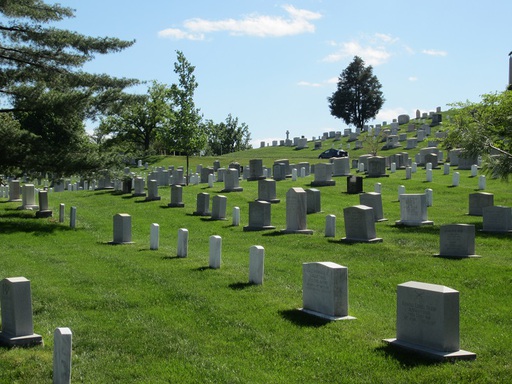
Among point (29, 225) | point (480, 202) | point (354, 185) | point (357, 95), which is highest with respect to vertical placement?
point (357, 95)

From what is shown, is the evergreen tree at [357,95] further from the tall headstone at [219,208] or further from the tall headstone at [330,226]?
the tall headstone at [330,226]

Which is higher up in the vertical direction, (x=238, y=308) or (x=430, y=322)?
(x=430, y=322)

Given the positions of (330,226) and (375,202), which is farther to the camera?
(375,202)

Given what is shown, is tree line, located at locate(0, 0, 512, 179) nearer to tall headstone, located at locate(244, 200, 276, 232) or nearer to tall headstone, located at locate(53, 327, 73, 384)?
tall headstone, located at locate(244, 200, 276, 232)

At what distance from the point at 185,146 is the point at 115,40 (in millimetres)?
16683

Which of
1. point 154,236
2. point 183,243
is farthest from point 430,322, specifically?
point 154,236

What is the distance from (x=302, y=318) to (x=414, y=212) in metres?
13.0

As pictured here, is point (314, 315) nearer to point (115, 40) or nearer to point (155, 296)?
point (155, 296)

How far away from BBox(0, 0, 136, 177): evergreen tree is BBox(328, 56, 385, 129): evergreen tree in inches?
2681

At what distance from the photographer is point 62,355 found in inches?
325

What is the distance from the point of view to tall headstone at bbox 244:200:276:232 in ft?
78.4

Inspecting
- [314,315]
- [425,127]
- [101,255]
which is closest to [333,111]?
[425,127]

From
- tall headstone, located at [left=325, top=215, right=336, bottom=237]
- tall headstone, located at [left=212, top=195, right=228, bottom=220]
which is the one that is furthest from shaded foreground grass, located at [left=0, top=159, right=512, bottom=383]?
tall headstone, located at [left=212, top=195, right=228, bottom=220]

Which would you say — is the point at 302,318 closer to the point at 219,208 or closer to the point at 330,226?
the point at 330,226
